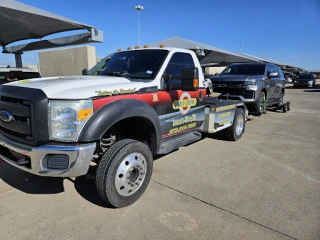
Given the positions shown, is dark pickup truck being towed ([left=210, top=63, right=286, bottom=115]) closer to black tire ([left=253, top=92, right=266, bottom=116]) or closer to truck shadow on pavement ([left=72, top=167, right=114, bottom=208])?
black tire ([left=253, top=92, right=266, bottom=116])

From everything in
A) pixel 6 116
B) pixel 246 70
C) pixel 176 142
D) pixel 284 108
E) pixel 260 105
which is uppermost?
pixel 246 70

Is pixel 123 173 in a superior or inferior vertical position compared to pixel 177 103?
inferior

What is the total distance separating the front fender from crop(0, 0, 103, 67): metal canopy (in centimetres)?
891

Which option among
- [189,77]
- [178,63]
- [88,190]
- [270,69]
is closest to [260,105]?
[270,69]

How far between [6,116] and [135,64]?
2.00 m

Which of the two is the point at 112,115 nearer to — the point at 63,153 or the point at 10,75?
the point at 63,153

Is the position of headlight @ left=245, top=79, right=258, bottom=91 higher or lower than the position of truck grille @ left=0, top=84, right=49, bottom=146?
higher

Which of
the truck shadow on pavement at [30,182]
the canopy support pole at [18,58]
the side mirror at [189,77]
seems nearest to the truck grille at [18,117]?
the truck shadow on pavement at [30,182]

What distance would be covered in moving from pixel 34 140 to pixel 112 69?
2.01 meters

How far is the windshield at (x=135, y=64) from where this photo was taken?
152 inches

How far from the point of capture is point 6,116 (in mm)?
2980

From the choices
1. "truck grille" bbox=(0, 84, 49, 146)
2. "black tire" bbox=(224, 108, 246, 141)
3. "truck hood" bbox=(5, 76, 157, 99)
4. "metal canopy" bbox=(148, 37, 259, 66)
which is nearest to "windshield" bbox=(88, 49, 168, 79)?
"truck hood" bbox=(5, 76, 157, 99)

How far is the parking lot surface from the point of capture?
2701 millimetres

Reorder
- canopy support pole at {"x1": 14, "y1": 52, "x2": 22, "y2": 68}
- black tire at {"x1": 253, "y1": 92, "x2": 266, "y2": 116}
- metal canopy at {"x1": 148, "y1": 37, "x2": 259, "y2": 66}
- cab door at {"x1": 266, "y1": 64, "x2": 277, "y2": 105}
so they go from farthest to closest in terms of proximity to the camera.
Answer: canopy support pole at {"x1": 14, "y1": 52, "x2": 22, "y2": 68} → metal canopy at {"x1": 148, "y1": 37, "x2": 259, "y2": 66} → cab door at {"x1": 266, "y1": 64, "x2": 277, "y2": 105} → black tire at {"x1": 253, "y1": 92, "x2": 266, "y2": 116}
